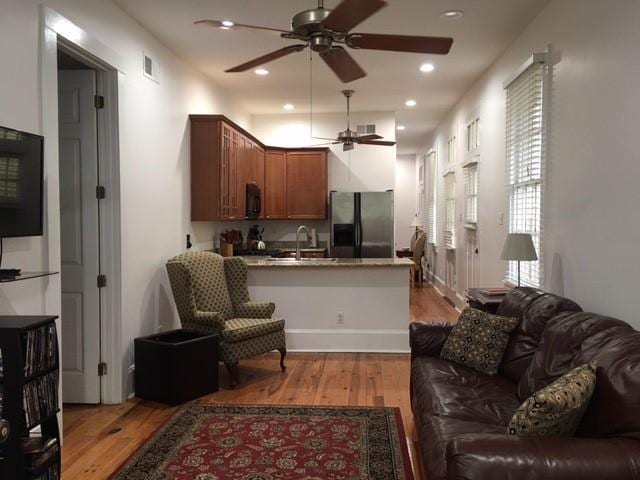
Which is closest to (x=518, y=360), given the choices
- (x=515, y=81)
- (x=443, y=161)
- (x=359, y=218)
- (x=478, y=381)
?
(x=478, y=381)

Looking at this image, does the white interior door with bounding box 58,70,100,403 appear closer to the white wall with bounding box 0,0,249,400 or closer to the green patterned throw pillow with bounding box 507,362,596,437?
the white wall with bounding box 0,0,249,400

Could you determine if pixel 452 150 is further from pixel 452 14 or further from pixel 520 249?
pixel 520 249

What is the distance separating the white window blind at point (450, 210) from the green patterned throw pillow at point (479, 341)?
4807mm

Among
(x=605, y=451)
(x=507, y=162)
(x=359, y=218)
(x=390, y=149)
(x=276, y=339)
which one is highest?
(x=390, y=149)

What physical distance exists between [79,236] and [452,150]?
19.2 ft

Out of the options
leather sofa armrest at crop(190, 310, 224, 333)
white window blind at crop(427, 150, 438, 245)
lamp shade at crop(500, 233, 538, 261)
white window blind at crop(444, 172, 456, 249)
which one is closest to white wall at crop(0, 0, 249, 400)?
leather sofa armrest at crop(190, 310, 224, 333)

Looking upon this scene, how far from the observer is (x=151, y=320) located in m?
4.45

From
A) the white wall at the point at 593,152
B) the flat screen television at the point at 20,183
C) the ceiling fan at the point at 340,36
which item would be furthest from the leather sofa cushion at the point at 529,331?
the flat screen television at the point at 20,183

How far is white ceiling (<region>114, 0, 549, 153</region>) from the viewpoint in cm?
392

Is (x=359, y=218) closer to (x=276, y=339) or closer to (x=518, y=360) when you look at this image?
(x=276, y=339)

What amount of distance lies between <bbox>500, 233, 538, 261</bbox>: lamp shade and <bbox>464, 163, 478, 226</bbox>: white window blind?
2.56 metres

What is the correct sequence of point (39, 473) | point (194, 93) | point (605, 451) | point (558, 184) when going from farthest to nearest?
point (194, 93) → point (558, 184) → point (39, 473) → point (605, 451)

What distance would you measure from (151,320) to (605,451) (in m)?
3.69

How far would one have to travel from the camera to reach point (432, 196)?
10406 millimetres
